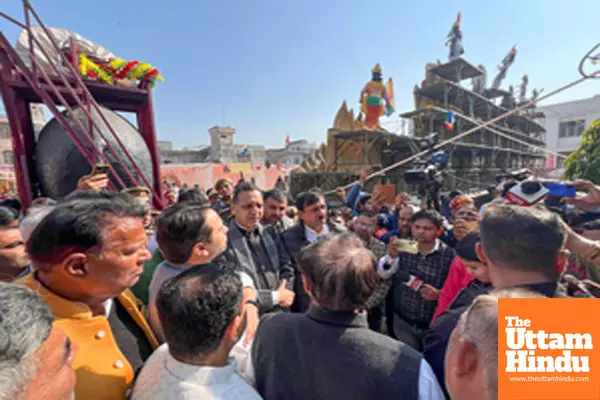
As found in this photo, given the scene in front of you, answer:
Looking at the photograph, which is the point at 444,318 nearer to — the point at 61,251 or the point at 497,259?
the point at 497,259

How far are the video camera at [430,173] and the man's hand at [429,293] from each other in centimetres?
264

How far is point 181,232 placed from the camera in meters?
1.69

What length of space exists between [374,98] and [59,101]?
12742mm

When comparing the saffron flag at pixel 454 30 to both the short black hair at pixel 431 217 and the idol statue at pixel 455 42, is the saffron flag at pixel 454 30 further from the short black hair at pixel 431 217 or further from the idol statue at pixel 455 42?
the short black hair at pixel 431 217

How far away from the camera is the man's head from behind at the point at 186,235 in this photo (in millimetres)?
1690

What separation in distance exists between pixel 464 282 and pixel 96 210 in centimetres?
228

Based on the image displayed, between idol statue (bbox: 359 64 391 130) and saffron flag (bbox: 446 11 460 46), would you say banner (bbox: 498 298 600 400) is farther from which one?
saffron flag (bbox: 446 11 460 46)

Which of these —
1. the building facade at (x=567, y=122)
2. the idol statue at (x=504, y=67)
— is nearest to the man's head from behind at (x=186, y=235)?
the idol statue at (x=504, y=67)

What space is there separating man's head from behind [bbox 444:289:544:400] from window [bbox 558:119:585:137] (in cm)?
3815

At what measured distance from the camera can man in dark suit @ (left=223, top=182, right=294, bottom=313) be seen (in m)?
2.42

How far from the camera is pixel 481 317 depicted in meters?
0.77

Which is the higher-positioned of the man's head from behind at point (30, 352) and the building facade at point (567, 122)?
the building facade at point (567, 122)

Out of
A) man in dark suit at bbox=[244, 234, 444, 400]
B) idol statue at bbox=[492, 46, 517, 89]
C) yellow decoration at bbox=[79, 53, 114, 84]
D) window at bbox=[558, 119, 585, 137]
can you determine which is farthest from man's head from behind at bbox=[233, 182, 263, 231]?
window at bbox=[558, 119, 585, 137]

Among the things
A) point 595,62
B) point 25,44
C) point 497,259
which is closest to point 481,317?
point 497,259
